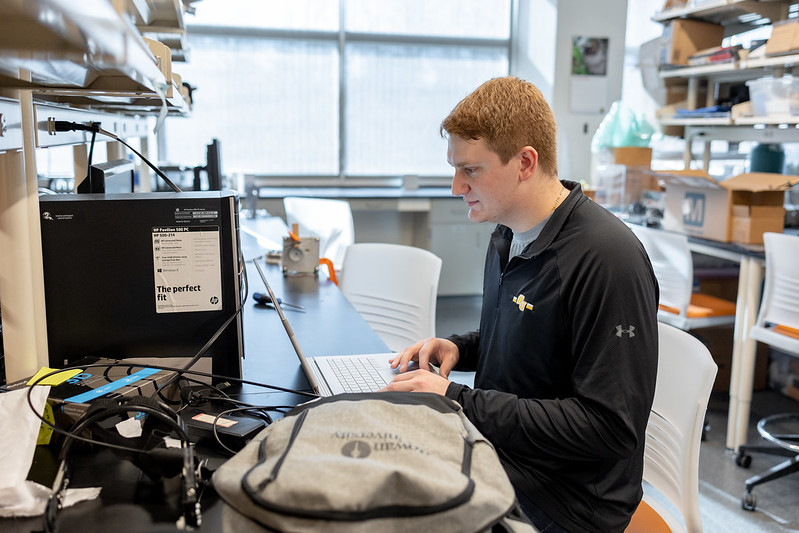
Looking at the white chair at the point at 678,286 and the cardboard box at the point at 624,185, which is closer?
the white chair at the point at 678,286

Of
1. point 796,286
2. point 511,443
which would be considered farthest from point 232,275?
point 796,286

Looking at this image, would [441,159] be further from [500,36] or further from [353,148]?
[500,36]

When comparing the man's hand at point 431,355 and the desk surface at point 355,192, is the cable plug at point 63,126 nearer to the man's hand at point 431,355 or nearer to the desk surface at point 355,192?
the man's hand at point 431,355

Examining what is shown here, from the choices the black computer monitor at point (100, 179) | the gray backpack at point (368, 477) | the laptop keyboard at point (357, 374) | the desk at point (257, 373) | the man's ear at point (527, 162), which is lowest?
the desk at point (257, 373)

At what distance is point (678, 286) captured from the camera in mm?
3031

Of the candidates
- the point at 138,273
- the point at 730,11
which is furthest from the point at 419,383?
the point at 730,11

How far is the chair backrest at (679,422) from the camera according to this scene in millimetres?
1297

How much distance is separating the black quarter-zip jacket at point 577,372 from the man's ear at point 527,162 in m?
0.09

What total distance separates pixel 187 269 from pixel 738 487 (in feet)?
7.33

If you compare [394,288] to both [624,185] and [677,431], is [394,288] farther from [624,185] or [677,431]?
[624,185]

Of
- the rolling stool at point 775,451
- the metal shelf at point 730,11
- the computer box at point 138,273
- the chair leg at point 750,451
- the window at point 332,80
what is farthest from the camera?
the window at point 332,80

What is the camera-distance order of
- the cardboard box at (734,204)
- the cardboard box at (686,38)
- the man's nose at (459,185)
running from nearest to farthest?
the man's nose at (459,185)
the cardboard box at (734,204)
the cardboard box at (686,38)

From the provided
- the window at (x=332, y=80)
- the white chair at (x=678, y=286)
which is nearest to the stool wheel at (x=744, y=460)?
the white chair at (x=678, y=286)

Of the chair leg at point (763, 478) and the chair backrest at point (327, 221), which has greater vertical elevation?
the chair backrest at point (327, 221)
